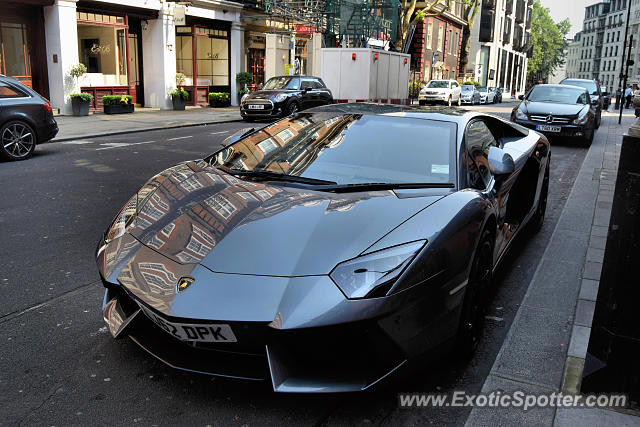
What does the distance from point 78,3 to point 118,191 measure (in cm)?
1514

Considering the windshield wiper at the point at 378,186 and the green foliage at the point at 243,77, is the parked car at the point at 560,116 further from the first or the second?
the green foliage at the point at 243,77

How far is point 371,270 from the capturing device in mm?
2516

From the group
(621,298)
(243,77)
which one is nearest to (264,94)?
(243,77)

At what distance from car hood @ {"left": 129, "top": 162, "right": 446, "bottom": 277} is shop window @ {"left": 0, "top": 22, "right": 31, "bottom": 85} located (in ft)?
59.0

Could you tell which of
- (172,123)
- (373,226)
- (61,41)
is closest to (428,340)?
(373,226)

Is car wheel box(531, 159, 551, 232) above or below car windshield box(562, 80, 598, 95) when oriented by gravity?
below

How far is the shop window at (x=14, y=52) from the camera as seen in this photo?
18.1 m

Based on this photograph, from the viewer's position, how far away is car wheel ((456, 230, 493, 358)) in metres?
3.06

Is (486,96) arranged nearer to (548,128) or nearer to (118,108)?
(548,128)

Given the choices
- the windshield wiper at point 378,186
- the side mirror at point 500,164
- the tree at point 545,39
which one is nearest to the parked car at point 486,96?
the side mirror at point 500,164

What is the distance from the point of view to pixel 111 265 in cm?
287

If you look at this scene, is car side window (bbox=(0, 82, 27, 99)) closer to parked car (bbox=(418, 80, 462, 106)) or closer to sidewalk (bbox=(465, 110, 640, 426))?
sidewalk (bbox=(465, 110, 640, 426))

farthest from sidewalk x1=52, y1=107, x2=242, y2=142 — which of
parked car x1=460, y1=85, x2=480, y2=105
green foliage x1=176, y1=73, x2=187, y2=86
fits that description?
parked car x1=460, y1=85, x2=480, y2=105

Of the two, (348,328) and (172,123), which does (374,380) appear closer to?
(348,328)
